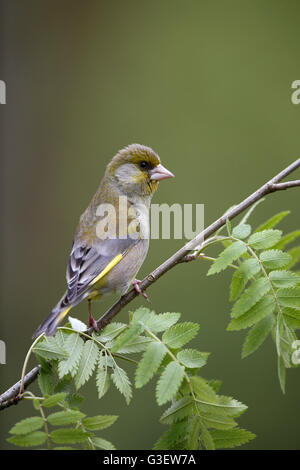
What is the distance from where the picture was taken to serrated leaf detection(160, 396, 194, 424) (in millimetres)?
2041

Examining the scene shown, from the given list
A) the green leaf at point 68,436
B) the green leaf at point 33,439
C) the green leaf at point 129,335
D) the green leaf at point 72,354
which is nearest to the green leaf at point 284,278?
the green leaf at point 129,335

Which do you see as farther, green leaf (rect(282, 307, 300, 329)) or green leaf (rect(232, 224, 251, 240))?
green leaf (rect(232, 224, 251, 240))

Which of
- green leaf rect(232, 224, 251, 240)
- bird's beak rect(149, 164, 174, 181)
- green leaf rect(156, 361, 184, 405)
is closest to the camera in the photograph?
green leaf rect(156, 361, 184, 405)

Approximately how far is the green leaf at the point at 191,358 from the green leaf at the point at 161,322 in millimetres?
105

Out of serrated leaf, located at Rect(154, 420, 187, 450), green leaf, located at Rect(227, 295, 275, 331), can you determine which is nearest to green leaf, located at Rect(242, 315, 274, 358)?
green leaf, located at Rect(227, 295, 275, 331)

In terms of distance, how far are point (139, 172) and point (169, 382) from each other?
198 cm

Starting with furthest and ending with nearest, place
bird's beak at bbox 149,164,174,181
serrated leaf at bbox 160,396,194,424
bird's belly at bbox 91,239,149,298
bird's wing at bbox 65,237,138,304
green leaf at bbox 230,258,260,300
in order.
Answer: bird's beak at bbox 149,164,174,181 < bird's belly at bbox 91,239,149,298 < bird's wing at bbox 65,237,138,304 < green leaf at bbox 230,258,260,300 < serrated leaf at bbox 160,396,194,424

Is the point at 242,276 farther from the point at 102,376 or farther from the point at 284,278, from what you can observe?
the point at 102,376

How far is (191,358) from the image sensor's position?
207 cm

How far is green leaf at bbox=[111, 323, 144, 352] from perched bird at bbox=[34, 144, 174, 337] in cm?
44

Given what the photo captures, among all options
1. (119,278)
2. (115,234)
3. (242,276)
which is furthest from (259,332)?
(115,234)

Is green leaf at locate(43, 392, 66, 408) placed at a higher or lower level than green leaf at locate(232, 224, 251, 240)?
lower

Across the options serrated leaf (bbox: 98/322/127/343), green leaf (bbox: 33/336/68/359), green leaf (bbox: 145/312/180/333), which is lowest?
green leaf (bbox: 33/336/68/359)

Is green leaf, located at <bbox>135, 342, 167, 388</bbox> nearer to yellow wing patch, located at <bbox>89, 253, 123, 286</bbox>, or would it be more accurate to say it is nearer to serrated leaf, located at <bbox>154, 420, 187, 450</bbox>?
serrated leaf, located at <bbox>154, 420, 187, 450</bbox>
